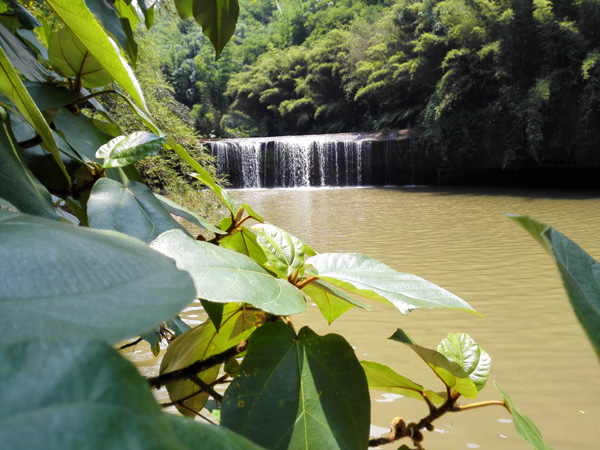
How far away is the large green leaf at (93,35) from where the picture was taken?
42cm

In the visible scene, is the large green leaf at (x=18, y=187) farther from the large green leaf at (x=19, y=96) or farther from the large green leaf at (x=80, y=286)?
the large green leaf at (x=80, y=286)

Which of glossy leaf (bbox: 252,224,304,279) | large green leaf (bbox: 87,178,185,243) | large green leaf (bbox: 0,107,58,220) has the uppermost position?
large green leaf (bbox: 0,107,58,220)

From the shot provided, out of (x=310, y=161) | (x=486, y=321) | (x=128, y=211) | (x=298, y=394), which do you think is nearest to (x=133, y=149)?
(x=128, y=211)

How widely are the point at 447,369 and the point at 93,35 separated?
419 mm

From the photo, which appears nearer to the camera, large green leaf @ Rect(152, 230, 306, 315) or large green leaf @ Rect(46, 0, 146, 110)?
large green leaf @ Rect(152, 230, 306, 315)

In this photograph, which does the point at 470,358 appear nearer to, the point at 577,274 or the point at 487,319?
the point at 577,274

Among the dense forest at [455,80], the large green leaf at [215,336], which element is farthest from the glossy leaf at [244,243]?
the dense forest at [455,80]

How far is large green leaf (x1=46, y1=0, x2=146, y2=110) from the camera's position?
42cm

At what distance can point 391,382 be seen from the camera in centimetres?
44

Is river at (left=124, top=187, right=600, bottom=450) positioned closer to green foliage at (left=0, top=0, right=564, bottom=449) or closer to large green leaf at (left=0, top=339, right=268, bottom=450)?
green foliage at (left=0, top=0, right=564, bottom=449)

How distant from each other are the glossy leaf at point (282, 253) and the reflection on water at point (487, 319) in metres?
0.23

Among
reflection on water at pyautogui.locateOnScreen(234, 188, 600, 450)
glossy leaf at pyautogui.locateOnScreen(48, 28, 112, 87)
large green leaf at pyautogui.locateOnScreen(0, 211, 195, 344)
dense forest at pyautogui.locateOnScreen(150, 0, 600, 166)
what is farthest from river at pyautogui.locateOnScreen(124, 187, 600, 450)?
dense forest at pyautogui.locateOnScreen(150, 0, 600, 166)

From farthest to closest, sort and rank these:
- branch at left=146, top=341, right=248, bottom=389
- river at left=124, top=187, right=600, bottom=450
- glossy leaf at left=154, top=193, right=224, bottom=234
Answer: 1. river at left=124, top=187, right=600, bottom=450
2. glossy leaf at left=154, top=193, right=224, bottom=234
3. branch at left=146, top=341, right=248, bottom=389

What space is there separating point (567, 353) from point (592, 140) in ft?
32.3
